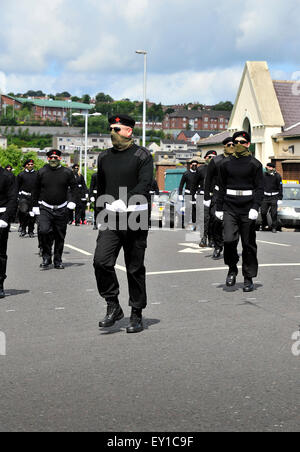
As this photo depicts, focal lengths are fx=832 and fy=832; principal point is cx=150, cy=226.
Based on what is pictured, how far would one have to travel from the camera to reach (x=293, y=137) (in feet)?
155

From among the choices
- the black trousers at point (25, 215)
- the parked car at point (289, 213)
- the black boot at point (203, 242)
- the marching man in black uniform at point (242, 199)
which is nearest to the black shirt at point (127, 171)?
the marching man in black uniform at point (242, 199)

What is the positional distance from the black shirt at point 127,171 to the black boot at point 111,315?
976mm

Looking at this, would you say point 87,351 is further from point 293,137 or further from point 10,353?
point 293,137

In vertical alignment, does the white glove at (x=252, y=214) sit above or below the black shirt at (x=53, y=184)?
below

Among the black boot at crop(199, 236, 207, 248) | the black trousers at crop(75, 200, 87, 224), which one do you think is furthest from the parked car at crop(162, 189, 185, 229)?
the black boot at crop(199, 236, 207, 248)

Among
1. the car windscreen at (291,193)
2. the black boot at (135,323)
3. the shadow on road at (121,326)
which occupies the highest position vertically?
the car windscreen at (291,193)

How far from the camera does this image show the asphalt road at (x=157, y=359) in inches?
189

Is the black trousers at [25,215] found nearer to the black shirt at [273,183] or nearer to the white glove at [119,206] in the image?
the black shirt at [273,183]

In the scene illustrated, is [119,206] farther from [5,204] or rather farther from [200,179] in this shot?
[200,179]

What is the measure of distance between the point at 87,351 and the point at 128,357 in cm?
41

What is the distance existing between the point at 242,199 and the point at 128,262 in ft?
10.2

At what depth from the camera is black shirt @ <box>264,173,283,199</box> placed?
22.2m

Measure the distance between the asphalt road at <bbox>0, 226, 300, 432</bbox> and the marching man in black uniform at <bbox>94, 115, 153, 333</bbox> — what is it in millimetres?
302
